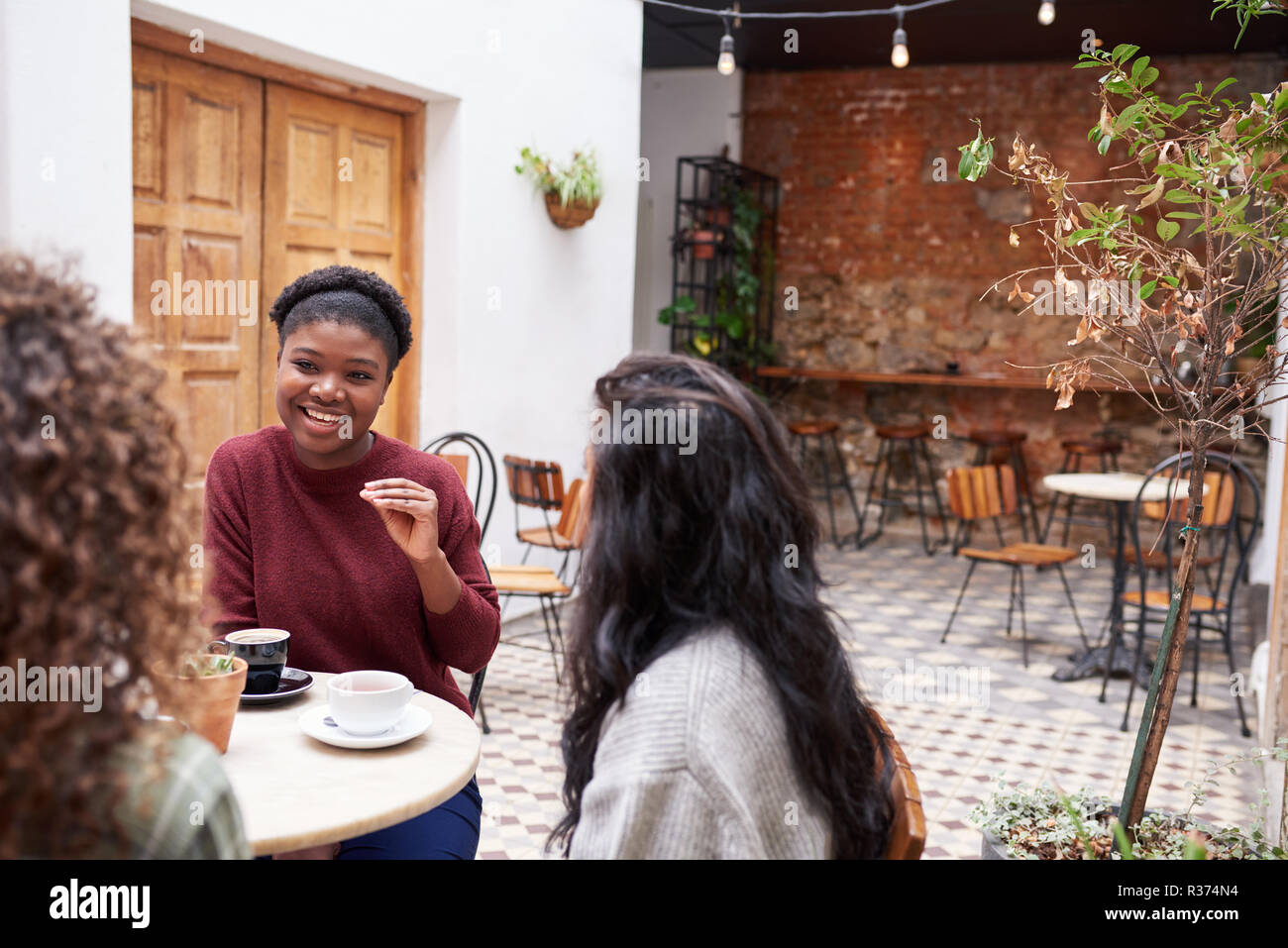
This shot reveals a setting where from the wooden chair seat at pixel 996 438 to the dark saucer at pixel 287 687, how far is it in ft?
21.7

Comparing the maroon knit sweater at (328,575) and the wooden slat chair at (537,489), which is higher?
the maroon knit sweater at (328,575)

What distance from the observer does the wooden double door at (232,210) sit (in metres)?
3.38

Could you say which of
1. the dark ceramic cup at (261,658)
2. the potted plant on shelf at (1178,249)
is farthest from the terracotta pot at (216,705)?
the potted plant on shelf at (1178,249)

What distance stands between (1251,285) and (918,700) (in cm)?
280

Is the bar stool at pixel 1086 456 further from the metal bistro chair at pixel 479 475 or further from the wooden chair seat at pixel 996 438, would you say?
the metal bistro chair at pixel 479 475

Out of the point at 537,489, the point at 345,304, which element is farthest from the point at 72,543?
the point at 537,489

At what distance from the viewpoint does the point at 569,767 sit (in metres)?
1.12

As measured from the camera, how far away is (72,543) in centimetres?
65

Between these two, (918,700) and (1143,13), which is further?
(1143,13)

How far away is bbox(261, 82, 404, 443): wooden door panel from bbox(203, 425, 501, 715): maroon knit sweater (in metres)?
2.20

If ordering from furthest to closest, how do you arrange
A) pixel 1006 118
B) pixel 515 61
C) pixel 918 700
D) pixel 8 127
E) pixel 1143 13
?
pixel 1006 118 → pixel 1143 13 → pixel 515 61 → pixel 918 700 → pixel 8 127

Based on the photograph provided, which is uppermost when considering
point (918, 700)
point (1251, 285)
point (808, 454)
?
point (1251, 285)
